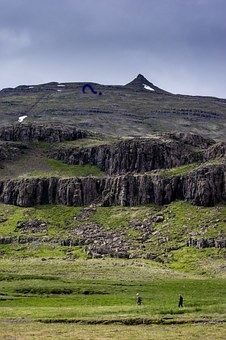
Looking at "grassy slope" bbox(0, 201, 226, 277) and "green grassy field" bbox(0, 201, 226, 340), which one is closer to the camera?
"green grassy field" bbox(0, 201, 226, 340)

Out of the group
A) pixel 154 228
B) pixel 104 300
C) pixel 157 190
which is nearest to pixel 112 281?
pixel 104 300

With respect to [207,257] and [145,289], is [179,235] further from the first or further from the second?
[145,289]

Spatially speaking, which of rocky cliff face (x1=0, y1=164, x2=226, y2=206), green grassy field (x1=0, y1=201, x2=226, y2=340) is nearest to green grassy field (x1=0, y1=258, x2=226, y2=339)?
green grassy field (x1=0, y1=201, x2=226, y2=340)

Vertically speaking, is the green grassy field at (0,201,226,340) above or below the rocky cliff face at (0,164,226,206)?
below

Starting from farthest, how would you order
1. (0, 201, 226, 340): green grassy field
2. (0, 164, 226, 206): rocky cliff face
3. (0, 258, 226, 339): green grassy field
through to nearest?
(0, 164, 226, 206): rocky cliff face < (0, 201, 226, 340): green grassy field < (0, 258, 226, 339): green grassy field

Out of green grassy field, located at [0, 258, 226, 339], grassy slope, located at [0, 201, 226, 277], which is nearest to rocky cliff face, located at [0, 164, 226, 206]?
grassy slope, located at [0, 201, 226, 277]

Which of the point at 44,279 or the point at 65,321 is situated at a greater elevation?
the point at 65,321

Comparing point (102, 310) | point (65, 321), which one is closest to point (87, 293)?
point (102, 310)

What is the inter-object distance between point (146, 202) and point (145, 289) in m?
95.9

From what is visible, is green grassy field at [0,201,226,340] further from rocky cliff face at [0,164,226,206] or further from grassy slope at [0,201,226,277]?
rocky cliff face at [0,164,226,206]

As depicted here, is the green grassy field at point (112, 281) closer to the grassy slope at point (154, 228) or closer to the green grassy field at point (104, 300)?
the green grassy field at point (104, 300)

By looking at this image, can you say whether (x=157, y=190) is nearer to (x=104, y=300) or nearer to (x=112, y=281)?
(x=112, y=281)

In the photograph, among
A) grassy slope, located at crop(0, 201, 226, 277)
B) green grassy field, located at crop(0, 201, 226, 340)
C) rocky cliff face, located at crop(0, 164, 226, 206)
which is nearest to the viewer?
green grassy field, located at crop(0, 201, 226, 340)

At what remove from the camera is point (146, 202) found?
186 meters
